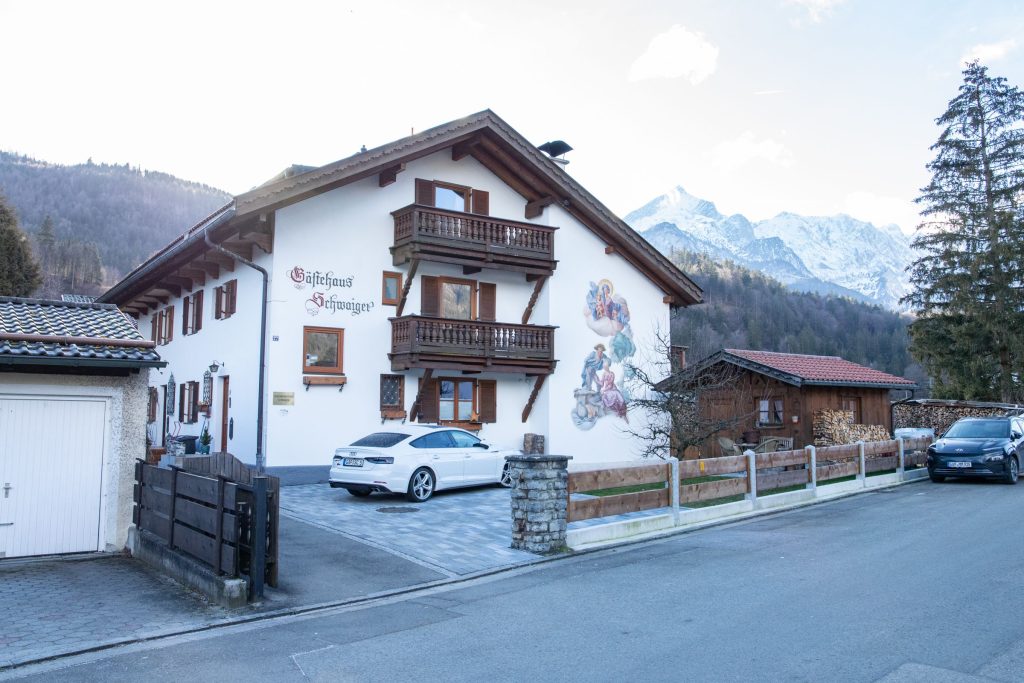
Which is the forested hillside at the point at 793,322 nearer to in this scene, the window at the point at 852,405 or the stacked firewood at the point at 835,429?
the window at the point at 852,405

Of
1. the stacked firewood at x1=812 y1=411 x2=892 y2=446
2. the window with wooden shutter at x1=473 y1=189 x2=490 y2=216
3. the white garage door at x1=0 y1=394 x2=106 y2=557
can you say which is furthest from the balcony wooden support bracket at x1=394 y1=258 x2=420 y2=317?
the stacked firewood at x1=812 y1=411 x2=892 y2=446

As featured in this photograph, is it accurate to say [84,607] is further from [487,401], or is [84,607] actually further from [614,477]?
[487,401]

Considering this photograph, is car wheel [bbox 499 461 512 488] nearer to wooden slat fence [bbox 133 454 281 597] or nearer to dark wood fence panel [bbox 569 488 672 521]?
dark wood fence panel [bbox 569 488 672 521]

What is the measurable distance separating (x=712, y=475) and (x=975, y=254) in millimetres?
27456

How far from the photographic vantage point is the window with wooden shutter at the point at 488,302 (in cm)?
2428

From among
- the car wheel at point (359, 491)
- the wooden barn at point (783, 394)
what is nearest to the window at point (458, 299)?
the car wheel at point (359, 491)

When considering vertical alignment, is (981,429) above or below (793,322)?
below

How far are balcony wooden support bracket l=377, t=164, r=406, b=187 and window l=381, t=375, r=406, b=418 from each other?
202 inches

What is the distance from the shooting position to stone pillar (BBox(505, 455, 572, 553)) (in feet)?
39.4

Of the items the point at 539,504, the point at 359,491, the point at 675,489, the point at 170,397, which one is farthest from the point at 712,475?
the point at 170,397

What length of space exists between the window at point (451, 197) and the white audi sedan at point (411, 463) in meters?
7.59

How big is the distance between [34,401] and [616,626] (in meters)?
8.30

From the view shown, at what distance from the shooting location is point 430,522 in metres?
14.4

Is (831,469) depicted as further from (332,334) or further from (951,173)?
(951,173)
